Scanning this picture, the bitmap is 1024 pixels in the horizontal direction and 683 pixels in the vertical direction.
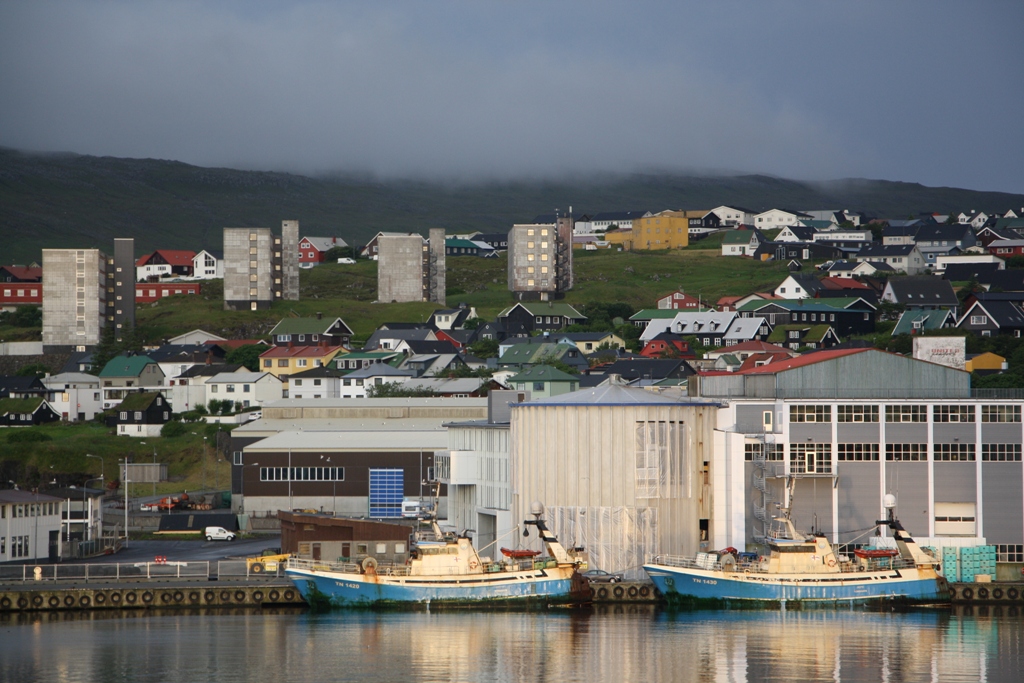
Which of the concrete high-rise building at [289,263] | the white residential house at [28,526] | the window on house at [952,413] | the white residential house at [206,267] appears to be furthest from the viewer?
the white residential house at [206,267]

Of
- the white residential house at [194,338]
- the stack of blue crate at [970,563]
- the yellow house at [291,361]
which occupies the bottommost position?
the stack of blue crate at [970,563]

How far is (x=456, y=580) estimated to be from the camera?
165 ft

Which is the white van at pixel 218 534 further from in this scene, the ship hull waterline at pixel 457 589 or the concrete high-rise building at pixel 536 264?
the concrete high-rise building at pixel 536 264

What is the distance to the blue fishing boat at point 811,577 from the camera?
4956cm

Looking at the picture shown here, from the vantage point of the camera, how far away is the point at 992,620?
47.6 metres

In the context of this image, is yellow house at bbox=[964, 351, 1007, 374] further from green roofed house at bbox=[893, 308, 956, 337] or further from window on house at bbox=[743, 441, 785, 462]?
window on house at bbox=[743, 441, 785, 462]

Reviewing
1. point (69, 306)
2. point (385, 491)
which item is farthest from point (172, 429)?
point (69, 306)

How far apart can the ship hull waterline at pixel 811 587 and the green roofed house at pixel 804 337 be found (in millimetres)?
73664

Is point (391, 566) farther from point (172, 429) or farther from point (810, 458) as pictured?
point (172, 429)

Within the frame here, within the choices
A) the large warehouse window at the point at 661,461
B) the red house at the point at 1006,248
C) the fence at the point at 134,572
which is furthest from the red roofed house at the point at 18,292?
the large warehouse window at the point at 661,461

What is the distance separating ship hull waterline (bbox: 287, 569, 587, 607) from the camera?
50.1 meters

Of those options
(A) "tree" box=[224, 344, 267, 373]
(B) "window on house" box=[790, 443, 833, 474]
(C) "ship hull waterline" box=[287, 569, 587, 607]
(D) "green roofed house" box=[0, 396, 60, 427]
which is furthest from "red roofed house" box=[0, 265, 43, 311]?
(B) "window on house" box=[790, 443, 833, 474]

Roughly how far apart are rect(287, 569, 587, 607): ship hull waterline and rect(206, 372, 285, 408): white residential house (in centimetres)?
6573

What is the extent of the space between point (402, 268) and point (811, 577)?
118762mm
